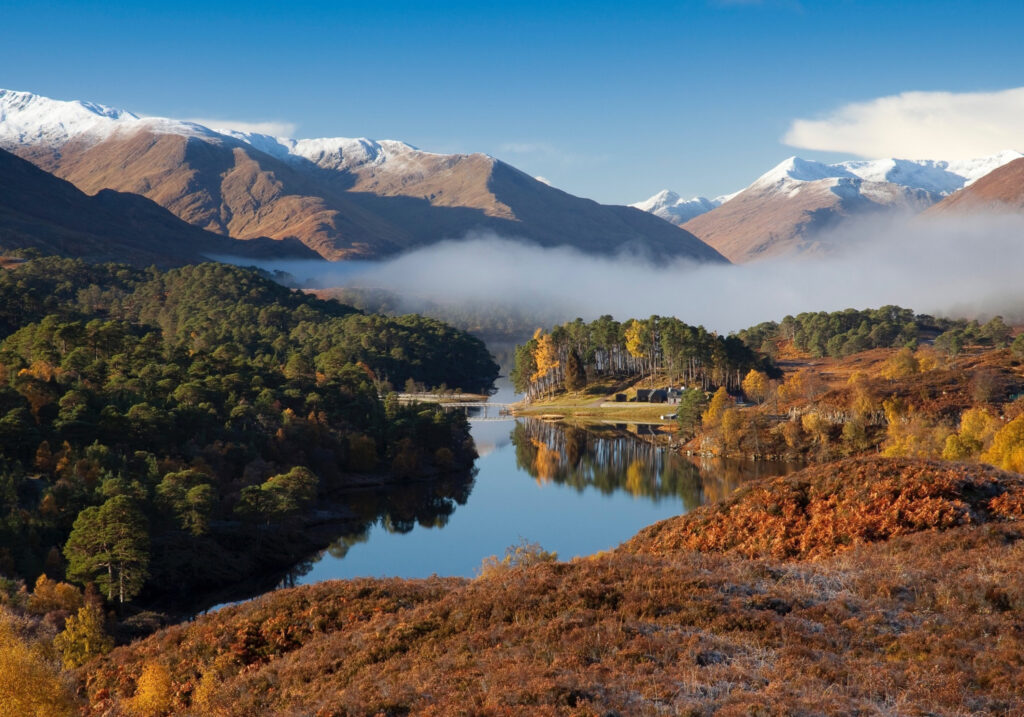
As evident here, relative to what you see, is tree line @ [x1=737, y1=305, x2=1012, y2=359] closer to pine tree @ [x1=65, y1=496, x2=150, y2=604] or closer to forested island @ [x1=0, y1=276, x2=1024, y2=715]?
forested island @ [x1=0, y1=276, x2=1024, y2=715]

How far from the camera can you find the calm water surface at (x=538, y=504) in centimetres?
6462

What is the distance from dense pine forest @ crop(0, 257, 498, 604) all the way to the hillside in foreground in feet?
102

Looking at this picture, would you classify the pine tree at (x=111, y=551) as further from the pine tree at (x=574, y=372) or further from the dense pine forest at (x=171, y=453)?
the pine tree at (x=574, y=372)

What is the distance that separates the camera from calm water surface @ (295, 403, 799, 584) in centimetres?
6462

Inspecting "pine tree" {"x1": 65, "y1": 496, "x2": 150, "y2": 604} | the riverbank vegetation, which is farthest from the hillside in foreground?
the riverbank vegetation

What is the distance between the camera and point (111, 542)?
49.9 m

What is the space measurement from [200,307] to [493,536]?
14450 centimetres

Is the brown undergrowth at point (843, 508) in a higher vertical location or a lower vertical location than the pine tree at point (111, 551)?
higher

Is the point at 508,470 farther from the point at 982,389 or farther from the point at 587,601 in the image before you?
the point at 587,601

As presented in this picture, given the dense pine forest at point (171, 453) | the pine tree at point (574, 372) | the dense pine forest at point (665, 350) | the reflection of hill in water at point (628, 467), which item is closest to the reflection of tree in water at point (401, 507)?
the dense pine forest at point (171, 453)

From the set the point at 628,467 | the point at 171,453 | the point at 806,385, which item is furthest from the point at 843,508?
the point at 806,385

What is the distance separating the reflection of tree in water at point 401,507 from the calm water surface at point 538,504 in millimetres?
190

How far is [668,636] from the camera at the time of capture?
17922 millimetres

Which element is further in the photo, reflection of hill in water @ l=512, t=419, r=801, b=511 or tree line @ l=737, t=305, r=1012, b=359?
tree line @ l=737, t=305, r=1012, b=359
